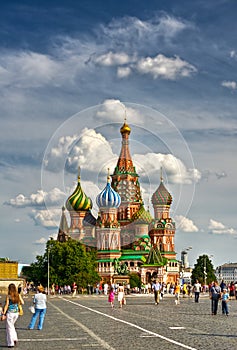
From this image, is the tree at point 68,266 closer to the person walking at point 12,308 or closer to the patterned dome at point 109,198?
the patterned dome at point 109,198

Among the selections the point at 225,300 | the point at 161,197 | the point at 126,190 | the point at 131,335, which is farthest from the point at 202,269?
the point at 131,335

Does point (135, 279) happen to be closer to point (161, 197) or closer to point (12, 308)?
point (161, 197)

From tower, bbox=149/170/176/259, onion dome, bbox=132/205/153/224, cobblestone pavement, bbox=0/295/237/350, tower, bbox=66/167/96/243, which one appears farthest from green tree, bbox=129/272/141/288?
cobblestone pavement, bbox=0/295/237/350

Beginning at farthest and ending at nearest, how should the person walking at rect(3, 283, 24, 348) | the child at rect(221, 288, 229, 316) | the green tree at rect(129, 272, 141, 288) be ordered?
the green tree at rect(129, 272, 141, 288) → the child at rect(221, 288, 229, 316) → the person walking at rect(3, 283, 24, 348)

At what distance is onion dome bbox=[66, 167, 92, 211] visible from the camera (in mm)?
121938

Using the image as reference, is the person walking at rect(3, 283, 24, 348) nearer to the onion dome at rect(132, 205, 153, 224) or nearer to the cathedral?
the cathedral

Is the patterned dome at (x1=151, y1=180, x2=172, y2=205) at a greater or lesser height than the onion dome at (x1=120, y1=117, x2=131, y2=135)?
lesser

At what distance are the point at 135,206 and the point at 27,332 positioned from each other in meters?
106

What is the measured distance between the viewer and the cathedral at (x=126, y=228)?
11231 centimetres

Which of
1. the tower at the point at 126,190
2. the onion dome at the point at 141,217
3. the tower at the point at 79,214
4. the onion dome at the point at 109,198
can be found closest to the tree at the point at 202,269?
the onion dome at the point at 141,217

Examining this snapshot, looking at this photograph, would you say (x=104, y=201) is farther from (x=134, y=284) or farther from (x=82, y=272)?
(x=82, y=272)

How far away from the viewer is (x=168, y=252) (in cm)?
12050

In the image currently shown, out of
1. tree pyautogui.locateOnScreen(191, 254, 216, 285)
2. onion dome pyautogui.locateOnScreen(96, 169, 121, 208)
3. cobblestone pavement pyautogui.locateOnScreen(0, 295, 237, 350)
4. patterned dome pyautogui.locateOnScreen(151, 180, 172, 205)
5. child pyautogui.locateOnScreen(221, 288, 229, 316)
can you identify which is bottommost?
cobblestone pavement pyautogui.locateOnScreen(0, 295, 237, 350)

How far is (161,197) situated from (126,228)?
400 inches
